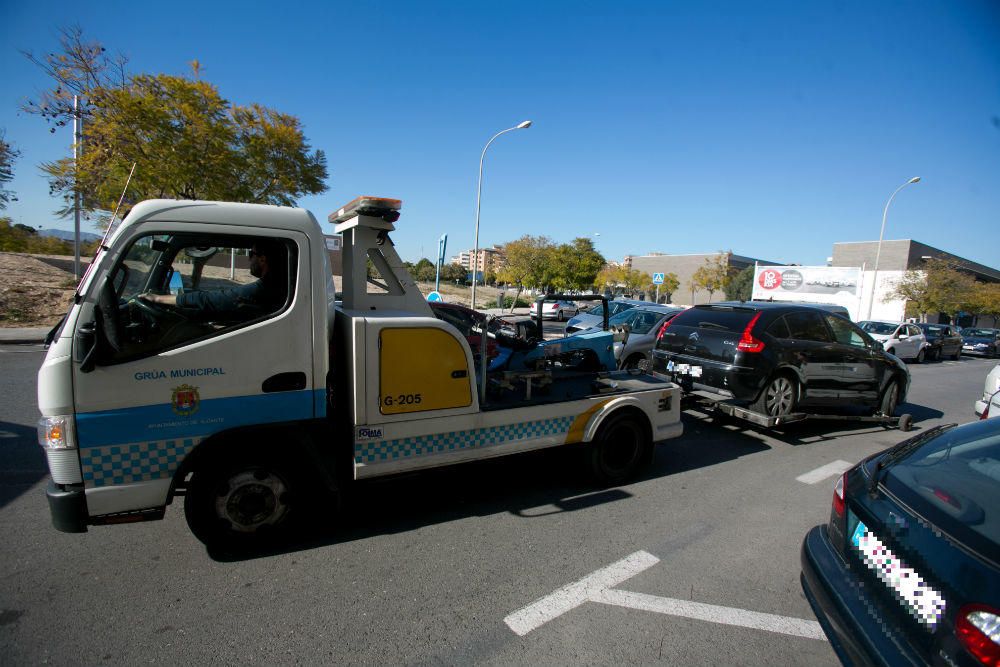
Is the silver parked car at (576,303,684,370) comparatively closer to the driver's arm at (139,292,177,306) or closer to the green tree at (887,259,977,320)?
the driver's arm at (139,292,177,306)

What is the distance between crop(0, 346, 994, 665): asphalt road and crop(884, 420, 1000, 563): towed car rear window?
1.05m

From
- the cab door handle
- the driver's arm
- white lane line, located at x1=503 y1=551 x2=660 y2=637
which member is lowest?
white lane line, located at x1=503 y1=551 x2=660 y2=637

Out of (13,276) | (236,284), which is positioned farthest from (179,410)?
(13,276)

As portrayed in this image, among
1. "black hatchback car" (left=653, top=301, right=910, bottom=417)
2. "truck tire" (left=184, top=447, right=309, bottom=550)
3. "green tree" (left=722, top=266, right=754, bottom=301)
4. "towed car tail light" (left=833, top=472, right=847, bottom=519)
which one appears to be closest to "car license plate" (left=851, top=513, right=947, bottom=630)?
"towed car tail light" (left=833, top=472, right=847, bottom=519)

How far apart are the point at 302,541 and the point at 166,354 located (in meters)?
1.59

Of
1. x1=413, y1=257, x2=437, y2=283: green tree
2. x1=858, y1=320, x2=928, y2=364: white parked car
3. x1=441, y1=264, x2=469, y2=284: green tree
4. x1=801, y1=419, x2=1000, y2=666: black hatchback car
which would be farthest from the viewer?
x1=441, y1=264, x2=469, y2=284: green tree

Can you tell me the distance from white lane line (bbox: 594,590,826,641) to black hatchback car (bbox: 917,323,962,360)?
23729 mm

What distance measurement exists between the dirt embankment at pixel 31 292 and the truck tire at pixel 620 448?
16.5 meters

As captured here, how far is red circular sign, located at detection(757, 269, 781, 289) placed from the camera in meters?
40.7

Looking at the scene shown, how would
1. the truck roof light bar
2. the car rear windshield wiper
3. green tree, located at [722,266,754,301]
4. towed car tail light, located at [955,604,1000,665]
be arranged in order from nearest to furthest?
towed car tail light, located at [955,604,1000,665] < the car rear windshield wiper < the truck roof light bar < green tree, located at [722,266,754,301]

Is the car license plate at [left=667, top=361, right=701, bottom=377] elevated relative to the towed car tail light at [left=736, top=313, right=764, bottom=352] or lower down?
lower down

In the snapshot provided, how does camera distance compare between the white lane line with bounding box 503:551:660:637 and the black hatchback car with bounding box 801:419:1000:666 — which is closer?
the black hatchback car with bounding box 801:419:1000:666

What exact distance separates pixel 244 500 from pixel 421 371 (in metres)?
1.46

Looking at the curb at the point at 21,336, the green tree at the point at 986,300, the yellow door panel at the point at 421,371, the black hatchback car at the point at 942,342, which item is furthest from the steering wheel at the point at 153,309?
the green tree at the point at 986,300
